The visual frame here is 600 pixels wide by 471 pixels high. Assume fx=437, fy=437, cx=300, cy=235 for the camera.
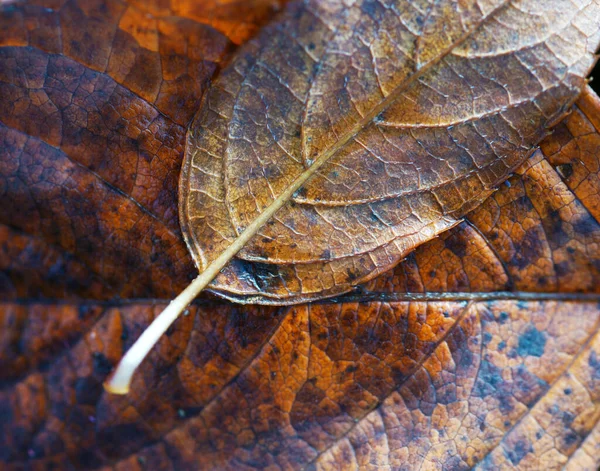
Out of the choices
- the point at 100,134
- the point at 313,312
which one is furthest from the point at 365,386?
the point at 100,134

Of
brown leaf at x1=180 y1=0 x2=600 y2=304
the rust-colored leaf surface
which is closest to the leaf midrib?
brown leaf at x1=180 y1=0 x2=600 y2=304

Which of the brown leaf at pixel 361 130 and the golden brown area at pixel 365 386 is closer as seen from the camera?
the brown leaf at pixel 361 130

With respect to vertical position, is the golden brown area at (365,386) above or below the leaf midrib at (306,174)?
below

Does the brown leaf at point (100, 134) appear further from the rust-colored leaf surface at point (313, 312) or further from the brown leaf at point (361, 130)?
the brown leaf at point (361, 130)

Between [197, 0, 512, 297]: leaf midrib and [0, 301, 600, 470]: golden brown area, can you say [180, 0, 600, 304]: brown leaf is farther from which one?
[0, 301, 600, 470]: golden brown area

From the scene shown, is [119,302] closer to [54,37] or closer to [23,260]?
[23,260]

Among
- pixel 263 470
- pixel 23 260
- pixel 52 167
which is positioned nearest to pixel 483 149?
pixel 263 470

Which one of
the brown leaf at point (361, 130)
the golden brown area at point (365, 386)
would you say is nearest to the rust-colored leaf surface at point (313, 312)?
the golden brown area at point (365, 386)
